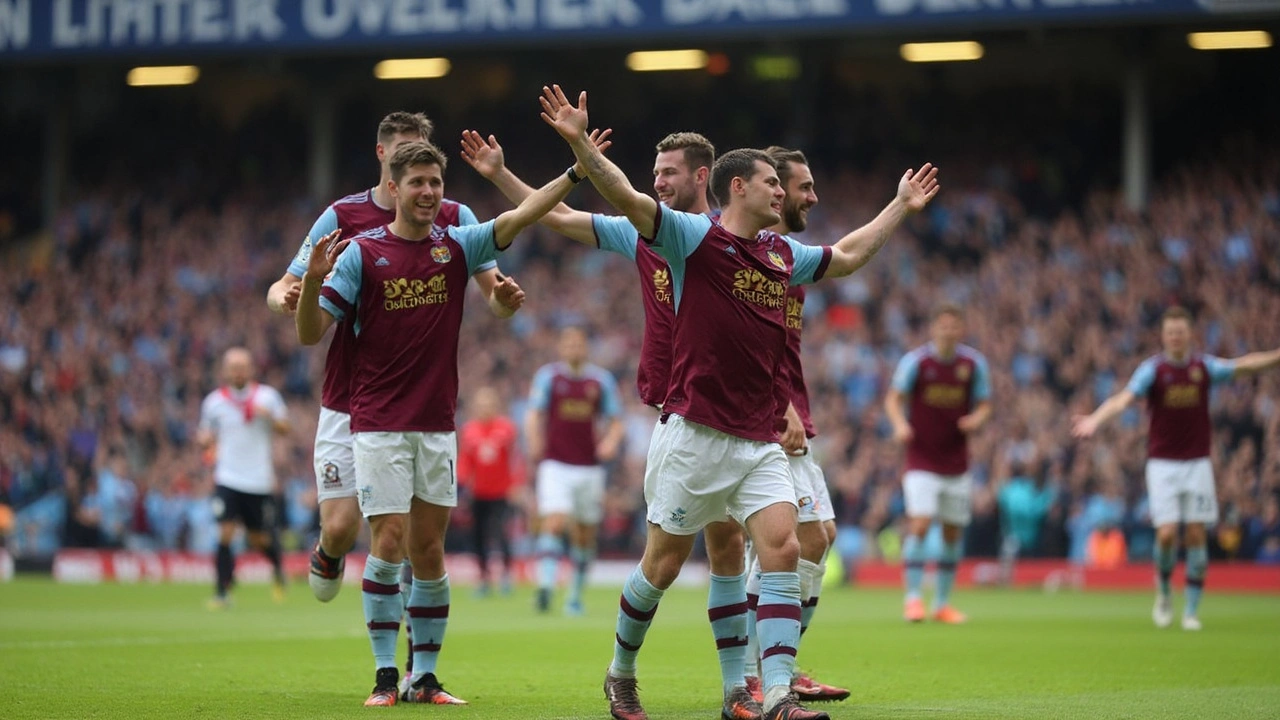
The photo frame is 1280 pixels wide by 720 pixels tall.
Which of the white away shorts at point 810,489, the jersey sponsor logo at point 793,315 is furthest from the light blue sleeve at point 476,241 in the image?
the white away shorts at point 810,489

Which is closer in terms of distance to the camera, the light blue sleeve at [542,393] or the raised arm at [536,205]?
the raised arm at [536,205]

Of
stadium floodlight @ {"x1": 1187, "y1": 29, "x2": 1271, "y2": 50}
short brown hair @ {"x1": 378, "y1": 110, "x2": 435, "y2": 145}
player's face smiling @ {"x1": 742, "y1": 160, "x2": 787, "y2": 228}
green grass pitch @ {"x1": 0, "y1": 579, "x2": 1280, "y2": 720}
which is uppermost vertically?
stadium floodlight @ {"x1": 1187, "y1": 29, "x2": 1271, "y2": 50}

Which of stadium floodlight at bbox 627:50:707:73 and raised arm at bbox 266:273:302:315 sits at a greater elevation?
stadium floodlight at bbox 627:50:707:73

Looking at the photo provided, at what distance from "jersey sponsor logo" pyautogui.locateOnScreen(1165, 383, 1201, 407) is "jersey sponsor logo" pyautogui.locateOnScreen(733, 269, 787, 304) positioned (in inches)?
328

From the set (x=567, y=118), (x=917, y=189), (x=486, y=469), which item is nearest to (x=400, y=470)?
(x=567, y=118)

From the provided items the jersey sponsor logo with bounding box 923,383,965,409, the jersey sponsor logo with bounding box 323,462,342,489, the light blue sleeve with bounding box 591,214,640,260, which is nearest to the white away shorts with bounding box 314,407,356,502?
the jersey sponsor logo with bounding box 323,462,342,489

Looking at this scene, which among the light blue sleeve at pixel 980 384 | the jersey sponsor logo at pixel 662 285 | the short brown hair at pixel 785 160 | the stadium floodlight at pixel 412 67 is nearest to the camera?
the jersey sponsor logo at pixel 662 285

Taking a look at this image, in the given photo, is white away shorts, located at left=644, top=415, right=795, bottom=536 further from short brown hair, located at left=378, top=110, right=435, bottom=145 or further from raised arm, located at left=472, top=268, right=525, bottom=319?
short brown hair, located at left=378, top=110, right=435, bottom=145

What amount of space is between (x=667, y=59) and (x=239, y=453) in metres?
16.0

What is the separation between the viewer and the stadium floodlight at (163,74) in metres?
34.2

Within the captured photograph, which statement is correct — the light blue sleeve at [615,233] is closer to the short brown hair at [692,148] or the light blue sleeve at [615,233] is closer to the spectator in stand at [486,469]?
the short brown hair at [692,148]

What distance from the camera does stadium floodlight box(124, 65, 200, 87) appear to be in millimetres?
34188

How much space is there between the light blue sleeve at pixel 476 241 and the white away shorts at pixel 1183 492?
8.65 m

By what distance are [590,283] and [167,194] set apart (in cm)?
1038
